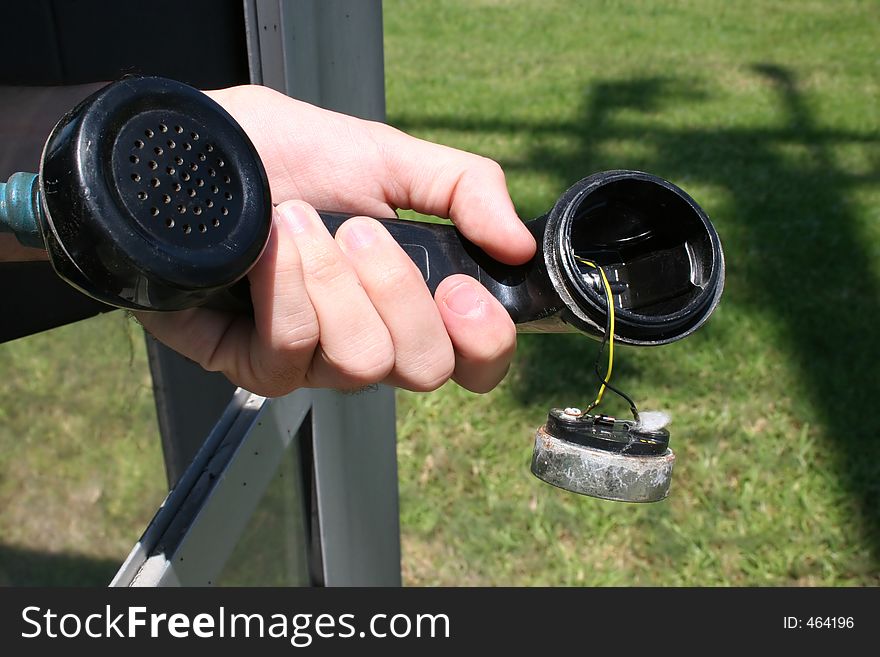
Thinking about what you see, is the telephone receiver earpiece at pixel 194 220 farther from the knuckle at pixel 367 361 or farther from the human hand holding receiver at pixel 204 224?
the knuckle at pixel 367 361

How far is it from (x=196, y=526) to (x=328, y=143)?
1.63 feet

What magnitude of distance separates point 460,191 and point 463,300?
0.18 meters

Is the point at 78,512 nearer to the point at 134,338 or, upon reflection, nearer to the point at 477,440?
the point at 134,338

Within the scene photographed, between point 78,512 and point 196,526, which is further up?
point 196,526

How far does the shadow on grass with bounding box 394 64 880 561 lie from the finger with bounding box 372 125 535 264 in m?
1.77

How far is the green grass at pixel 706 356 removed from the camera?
2424 millimetres

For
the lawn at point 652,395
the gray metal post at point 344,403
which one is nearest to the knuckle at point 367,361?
the gray metal post at point 344,403

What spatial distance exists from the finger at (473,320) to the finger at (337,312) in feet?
0.25

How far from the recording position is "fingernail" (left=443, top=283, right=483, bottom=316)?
99 cm

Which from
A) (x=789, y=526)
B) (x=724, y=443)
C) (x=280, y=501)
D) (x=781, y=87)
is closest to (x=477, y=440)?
(x=724, y=443)

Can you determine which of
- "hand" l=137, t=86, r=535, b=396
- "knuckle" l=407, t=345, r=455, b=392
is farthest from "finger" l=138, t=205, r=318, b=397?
"knuckle" l=407, t=345, r=455, b=392

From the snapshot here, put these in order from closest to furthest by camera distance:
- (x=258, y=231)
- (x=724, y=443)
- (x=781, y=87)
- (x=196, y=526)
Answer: (x=258, y=231) < (x=196, y=526) < (x=724, y=443) < (x=781, y=87)

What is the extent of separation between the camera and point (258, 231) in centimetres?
78

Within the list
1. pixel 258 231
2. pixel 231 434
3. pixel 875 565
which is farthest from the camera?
pixel 875 565
